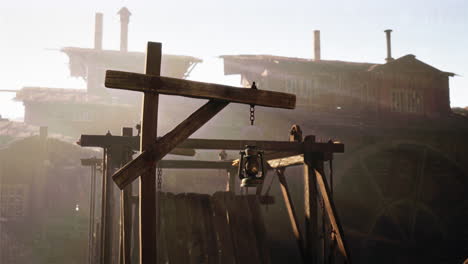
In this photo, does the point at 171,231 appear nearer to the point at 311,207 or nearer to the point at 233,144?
the point at 233,144

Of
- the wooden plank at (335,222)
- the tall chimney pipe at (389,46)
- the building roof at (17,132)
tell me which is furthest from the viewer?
the tall chimney pipe at (389,46)

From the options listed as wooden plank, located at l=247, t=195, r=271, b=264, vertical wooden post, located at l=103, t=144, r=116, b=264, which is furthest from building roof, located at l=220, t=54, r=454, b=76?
vertical wooden post, located at l=103, t=144, r=116, b=264

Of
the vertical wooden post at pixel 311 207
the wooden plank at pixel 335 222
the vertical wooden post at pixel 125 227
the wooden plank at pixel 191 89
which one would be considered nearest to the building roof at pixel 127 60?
the vertical wooden post at pixel 125 227

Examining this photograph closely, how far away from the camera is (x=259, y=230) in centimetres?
687

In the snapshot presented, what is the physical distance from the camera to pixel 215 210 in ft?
22.8

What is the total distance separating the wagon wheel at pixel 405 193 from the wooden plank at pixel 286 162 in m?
10.4

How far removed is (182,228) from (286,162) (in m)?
1.89

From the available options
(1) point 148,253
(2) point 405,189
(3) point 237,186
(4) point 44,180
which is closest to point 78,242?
(4) point 44,180

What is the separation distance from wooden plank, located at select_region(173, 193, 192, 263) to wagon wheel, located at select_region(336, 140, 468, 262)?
37.7 feet

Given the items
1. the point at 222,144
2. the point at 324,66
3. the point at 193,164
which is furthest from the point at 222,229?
the point at 324,66

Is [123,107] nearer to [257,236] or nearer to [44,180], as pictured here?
[44,180]

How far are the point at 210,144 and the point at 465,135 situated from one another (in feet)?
55.4

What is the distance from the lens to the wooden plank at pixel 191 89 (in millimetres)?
3961

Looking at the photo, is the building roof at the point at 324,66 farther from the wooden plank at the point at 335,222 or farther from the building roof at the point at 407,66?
the wooden plank at the point at 335,222
